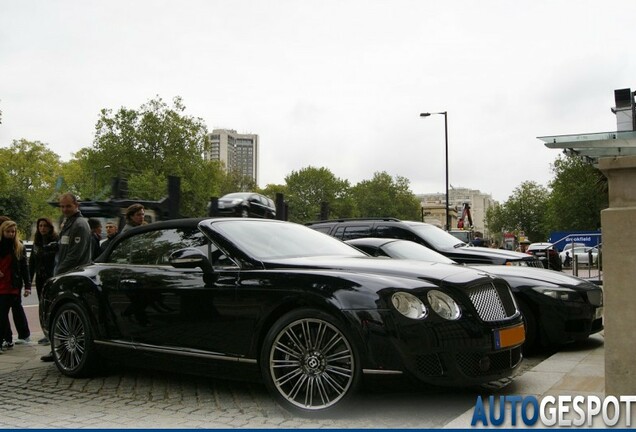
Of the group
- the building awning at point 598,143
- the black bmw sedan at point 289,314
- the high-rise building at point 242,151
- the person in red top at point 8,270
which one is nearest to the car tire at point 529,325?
the black bmw sedan at point 289,314

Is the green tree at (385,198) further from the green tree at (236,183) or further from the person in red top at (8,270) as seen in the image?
the person in red top at (8,270)

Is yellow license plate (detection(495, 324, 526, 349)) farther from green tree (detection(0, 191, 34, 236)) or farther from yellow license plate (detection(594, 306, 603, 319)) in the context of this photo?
green tree (detection(0, 191, 34, 236))

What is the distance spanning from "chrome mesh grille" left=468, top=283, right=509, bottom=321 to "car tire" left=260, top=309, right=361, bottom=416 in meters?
0.96

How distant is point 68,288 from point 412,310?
12.1 feet

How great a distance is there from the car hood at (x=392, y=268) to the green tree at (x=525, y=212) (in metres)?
105

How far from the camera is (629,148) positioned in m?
4.44

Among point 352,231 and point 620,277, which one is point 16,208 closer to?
point 352,231

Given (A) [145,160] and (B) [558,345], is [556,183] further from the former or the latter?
(B) [558,345]

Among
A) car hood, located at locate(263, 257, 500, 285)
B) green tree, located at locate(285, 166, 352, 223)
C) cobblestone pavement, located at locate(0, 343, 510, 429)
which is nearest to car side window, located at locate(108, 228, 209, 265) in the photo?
car hood, located at locate(263, 257, 500, 285)

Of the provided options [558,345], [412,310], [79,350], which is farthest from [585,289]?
[79,350]

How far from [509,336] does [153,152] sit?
6842 cm

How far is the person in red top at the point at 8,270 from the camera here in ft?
26.9

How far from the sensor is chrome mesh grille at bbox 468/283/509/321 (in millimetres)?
4715

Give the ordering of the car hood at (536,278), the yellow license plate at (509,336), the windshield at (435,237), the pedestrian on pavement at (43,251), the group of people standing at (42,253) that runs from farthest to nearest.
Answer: the windshield at (435,237)
the pedestrian on pavement at (43,251)
the group of people standing at (42,253)
the car hood at (536,278)
the yellow license plate at (509,336)
